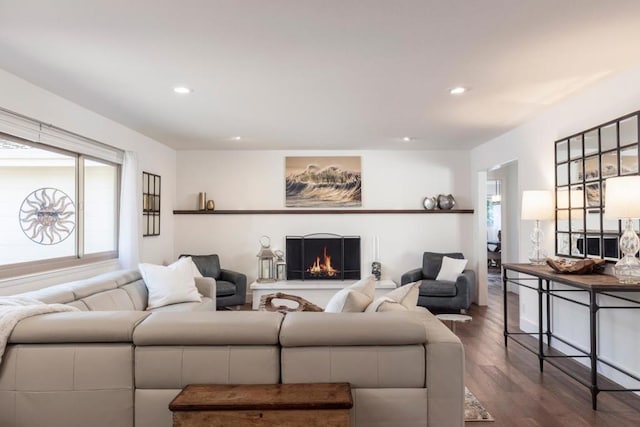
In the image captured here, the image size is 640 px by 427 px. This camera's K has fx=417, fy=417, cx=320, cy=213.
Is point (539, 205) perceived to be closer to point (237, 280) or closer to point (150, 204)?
point (237, 280)

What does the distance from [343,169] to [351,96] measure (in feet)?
9.39

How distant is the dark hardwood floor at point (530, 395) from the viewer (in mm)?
2621

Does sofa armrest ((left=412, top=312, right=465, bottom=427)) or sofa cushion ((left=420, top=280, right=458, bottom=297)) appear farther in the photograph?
sofa cushion ((left=420, top=280, right=458, bottom=297))

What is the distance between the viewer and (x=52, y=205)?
381 cm

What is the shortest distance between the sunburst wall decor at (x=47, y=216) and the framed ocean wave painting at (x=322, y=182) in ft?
10.2

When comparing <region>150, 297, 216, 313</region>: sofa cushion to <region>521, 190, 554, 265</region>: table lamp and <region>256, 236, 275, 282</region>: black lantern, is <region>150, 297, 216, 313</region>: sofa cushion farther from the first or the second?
<region>521, 190, 554, 265</region>: table lamp

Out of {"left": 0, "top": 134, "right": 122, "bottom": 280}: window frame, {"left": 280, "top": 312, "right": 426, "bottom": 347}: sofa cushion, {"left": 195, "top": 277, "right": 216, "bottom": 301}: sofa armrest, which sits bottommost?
{"left": 195, "top": 277, "right": 216, "bottom": 301}: sofa armrest

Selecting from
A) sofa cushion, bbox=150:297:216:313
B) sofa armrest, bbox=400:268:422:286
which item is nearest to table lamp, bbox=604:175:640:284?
sofa armrest, bbox=400:268:422:286

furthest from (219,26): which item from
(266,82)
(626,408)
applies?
(626,408)

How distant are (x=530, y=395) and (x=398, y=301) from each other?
1313 millimetres

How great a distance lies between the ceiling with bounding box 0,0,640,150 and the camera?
2143mm

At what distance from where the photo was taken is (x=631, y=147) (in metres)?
3.01

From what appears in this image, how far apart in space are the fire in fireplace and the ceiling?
2.54m

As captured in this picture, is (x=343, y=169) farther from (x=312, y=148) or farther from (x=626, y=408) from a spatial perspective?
(x=626, y=408)
